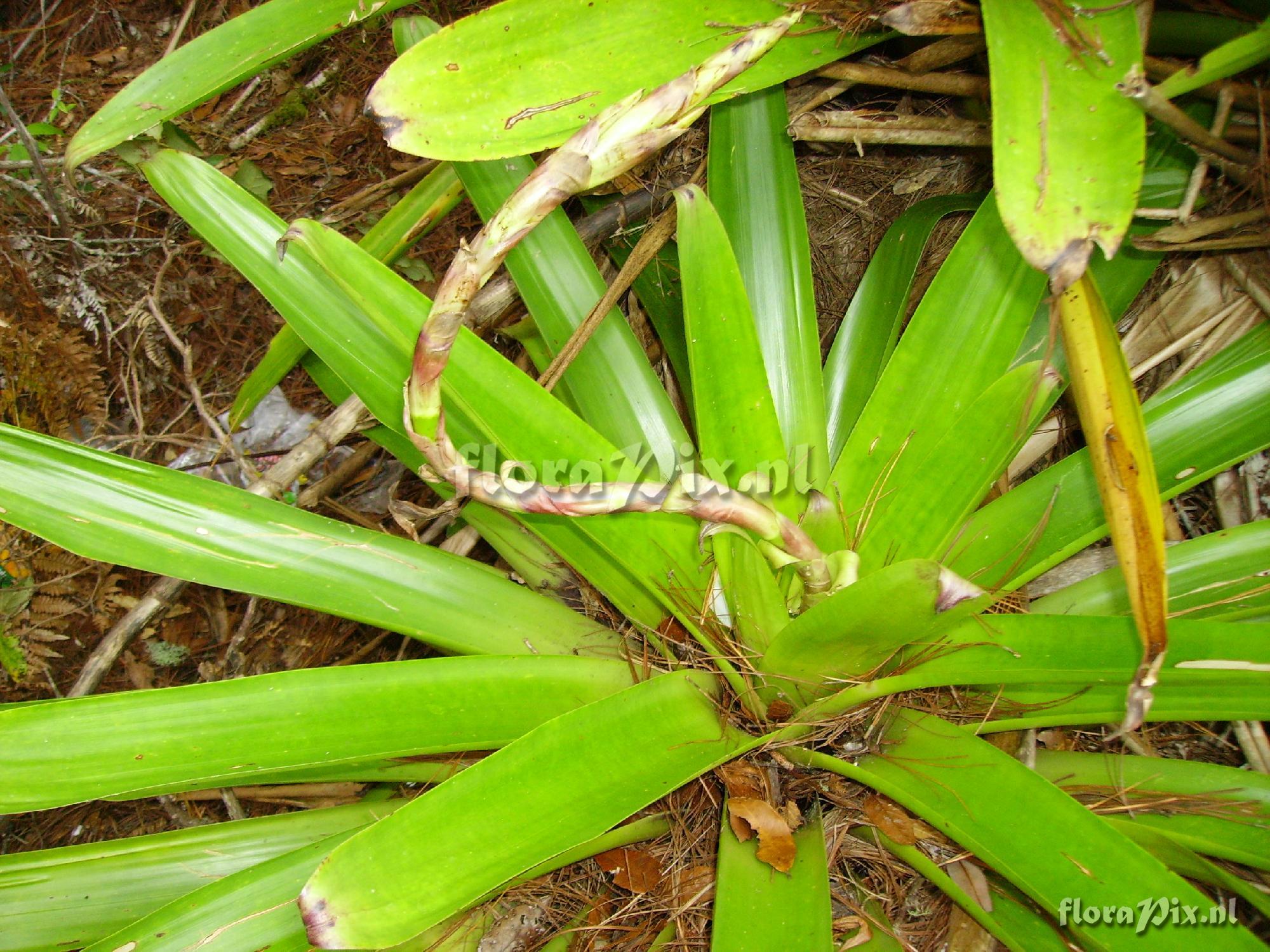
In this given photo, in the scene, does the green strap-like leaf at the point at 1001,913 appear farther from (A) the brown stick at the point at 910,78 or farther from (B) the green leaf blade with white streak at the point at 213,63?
(B) the green leaf blade with white streak at the point at 213,63

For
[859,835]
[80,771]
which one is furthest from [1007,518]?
[80,771]

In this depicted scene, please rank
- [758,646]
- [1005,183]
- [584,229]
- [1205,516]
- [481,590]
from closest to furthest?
[1005,183] → [758,646] → [481,590] → [1205,516] → [584,229]

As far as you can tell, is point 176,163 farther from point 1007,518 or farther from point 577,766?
point 1007,518

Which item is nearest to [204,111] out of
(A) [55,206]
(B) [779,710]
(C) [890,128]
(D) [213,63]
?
(A) [55,206]

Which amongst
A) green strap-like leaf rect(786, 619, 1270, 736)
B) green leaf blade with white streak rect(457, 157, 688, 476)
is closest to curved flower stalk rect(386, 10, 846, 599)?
green strap-like leaf rect(786, 619, 1270, 736)

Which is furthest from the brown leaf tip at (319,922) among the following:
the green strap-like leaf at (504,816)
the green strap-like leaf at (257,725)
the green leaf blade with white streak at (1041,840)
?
the green leaf blade with white streak at (1041,840)

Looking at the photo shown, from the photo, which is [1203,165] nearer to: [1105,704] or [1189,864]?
[1105,704]
